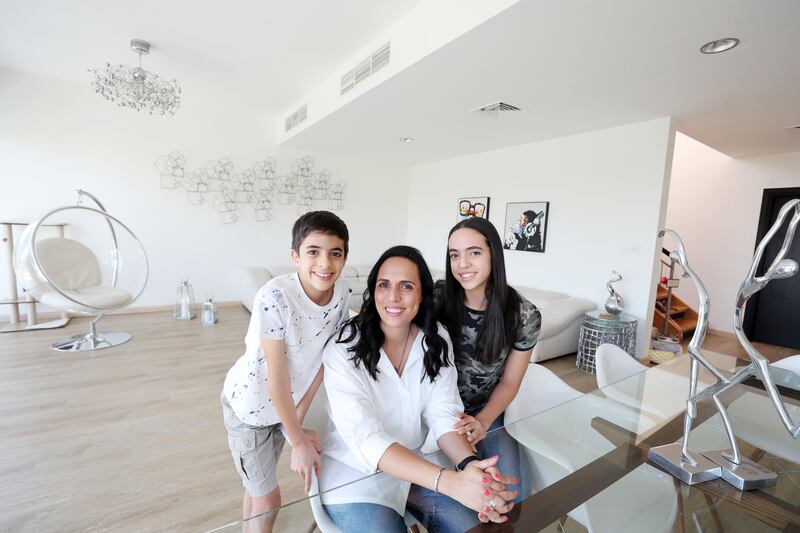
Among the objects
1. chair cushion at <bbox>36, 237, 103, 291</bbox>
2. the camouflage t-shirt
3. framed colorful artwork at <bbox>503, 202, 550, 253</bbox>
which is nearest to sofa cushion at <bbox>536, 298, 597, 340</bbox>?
framed colorful artwork at <bbox>503, 202, 550, 253</bbox>

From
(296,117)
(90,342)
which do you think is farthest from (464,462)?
(296,117)

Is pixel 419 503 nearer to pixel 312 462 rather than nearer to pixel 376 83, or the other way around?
pixel 312 462

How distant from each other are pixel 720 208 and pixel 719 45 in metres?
3.91

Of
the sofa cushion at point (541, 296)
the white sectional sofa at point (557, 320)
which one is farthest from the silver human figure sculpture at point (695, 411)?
the sofa cushion at point (541, 296)

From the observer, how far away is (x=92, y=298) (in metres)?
→ 3.30

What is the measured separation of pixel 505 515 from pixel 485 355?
492 mm

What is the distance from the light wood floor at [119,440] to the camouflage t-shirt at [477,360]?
66 cm

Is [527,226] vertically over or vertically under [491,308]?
over

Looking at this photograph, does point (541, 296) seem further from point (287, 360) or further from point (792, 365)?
point (287, 360)

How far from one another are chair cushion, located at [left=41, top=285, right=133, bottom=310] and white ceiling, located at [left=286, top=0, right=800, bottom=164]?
268cm

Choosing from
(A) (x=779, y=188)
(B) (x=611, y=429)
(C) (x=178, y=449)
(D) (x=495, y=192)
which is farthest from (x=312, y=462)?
(A) (x=779, y=188)

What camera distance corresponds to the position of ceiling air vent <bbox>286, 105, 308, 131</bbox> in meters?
4.42

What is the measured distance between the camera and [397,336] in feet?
3.75

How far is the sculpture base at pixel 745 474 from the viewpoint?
39.6 inches
